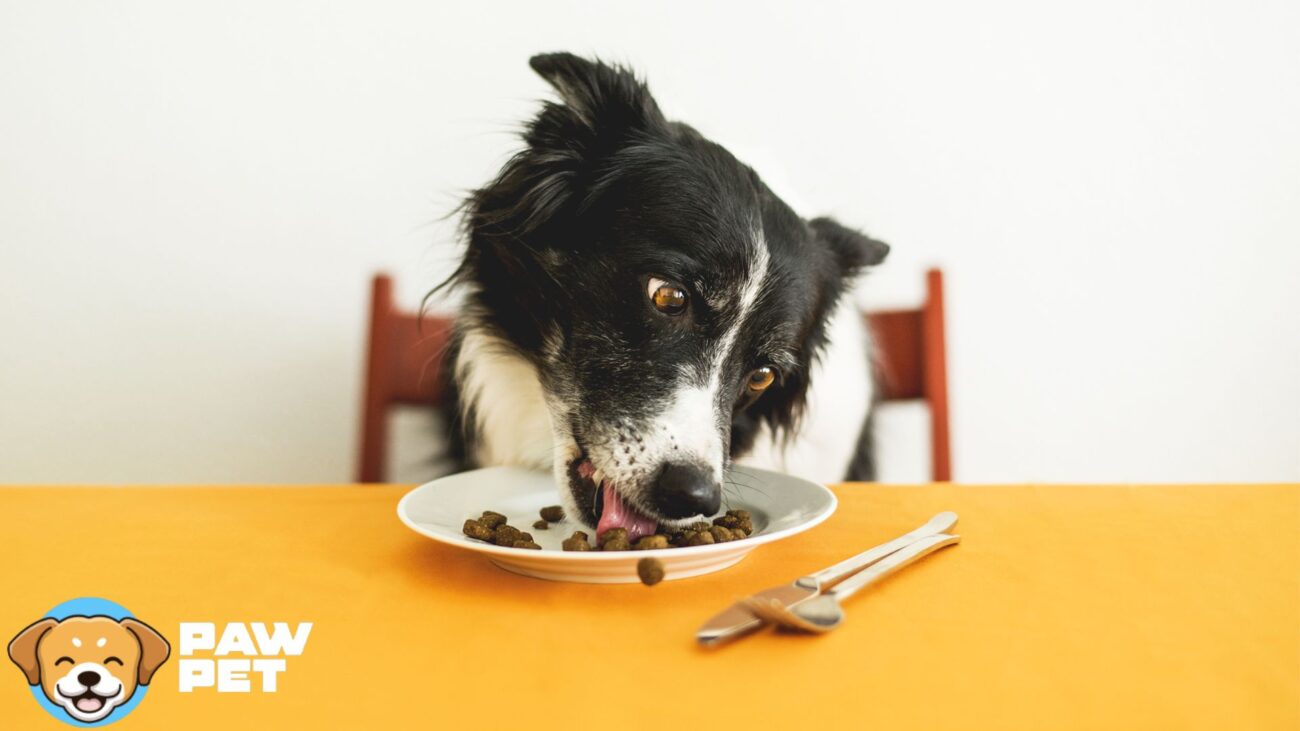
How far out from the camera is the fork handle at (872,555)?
2.89ft

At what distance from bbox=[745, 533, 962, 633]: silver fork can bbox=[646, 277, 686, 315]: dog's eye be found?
2.00 feet

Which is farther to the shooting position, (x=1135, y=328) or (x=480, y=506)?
(x=1135, y=328)

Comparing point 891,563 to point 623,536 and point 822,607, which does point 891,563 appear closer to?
point 822,607

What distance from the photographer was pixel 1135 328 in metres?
2.72

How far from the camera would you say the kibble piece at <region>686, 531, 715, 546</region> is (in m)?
1.01

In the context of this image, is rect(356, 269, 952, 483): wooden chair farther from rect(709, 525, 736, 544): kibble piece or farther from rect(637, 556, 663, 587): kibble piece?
rect(637, 556, 663, 587): kibble piece

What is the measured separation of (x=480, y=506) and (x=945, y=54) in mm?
2208

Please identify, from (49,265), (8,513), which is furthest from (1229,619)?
(49,265)

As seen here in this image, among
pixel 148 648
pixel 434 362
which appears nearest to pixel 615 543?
pixel 148 648

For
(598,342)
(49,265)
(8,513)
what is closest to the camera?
(8,513)

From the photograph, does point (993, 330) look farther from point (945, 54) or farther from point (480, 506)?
point (480, 506)

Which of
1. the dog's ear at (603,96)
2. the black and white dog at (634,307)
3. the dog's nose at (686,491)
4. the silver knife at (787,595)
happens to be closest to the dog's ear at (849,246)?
the black and white dog at (634,307)

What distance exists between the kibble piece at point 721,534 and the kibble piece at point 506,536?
0.81ft

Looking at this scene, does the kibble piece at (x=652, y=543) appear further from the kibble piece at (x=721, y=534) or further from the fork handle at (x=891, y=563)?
the fork handle at (x=891, y=563)
